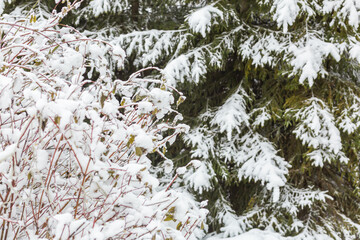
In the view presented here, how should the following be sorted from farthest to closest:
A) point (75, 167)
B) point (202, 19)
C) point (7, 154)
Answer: point (202, 19)
point (75, 167)
point (7, 154)

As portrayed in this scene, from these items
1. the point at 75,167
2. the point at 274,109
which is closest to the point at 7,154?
the point at 75,167

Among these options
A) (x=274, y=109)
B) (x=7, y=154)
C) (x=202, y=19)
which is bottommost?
(x=274, y=109)

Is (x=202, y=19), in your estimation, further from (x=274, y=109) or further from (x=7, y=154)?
(x=7, y=154)

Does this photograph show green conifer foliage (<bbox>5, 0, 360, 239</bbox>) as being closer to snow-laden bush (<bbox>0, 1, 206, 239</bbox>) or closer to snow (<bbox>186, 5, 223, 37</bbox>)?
snow (<bbox>186, 5, 223, 37</bbox>)

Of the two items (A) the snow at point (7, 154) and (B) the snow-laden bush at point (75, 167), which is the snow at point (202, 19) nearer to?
(B) the snow-laden bush at point (75, 167)

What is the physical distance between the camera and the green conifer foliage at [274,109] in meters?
4.41

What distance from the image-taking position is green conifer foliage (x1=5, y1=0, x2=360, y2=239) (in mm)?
4406

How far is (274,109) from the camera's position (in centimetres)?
486

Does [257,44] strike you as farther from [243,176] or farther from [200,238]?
[200,238]

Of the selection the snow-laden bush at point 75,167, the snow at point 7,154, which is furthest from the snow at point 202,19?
the snow at point 7,154

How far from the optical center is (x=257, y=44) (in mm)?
4883

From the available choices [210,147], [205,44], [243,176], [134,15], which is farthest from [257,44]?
[134,15]

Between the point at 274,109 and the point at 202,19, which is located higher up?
the point at 202,19

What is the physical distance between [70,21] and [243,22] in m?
3.02
